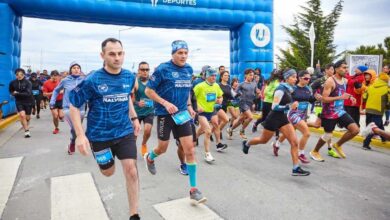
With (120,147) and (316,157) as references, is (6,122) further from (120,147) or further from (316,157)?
(316,157)

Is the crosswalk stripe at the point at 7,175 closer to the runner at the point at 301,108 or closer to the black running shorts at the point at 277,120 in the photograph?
the black running shorts at the point at 277,120

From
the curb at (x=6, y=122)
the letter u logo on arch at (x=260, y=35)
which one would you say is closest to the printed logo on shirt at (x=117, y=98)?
the curb at (x=6, y=122)

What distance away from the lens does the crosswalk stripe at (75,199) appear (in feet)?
12.5

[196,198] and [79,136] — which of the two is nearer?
[79,136]

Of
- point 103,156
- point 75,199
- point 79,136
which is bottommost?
point 75,199

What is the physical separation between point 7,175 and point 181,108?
3.08 meters

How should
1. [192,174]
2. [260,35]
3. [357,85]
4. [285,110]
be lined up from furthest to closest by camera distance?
[260,35], [357,85], [285,110], [192,174]

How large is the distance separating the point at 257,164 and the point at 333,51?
36.2 metres

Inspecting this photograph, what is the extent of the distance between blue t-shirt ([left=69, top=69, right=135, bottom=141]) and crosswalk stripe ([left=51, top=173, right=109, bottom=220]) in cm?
100

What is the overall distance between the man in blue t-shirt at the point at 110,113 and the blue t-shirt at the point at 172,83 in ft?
3.61

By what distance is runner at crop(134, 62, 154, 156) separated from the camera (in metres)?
6.89

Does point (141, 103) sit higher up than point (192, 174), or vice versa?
point (141, 103)

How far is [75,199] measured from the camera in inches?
169

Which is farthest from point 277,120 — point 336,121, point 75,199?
point 75,199
